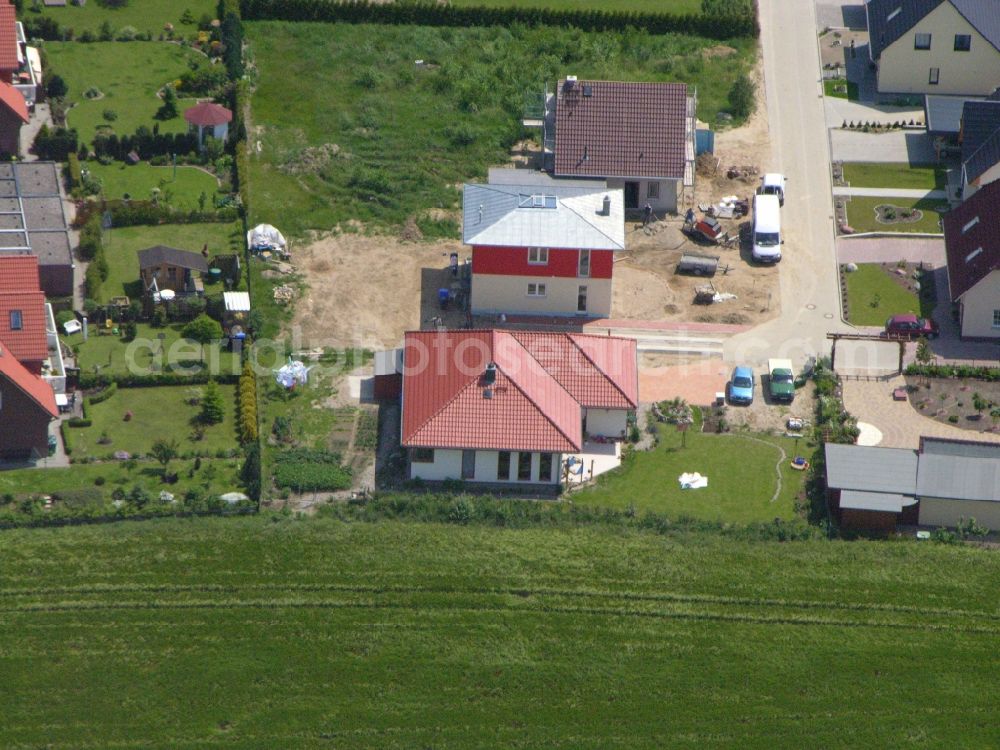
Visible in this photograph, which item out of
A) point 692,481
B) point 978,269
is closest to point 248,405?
point 692,481

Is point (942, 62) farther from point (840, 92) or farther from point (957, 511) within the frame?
point (957, 511)

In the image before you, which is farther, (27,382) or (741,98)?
(741,98)

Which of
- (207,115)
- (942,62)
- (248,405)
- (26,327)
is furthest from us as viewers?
(942,62)

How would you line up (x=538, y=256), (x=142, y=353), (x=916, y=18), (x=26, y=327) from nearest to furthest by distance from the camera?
(x=26, y=327)
(x=142, y=353)
(x=538, y=256)
(x=916, y=18)

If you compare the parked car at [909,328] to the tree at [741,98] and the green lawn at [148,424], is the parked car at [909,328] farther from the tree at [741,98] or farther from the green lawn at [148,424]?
the green lawn at [148,424]

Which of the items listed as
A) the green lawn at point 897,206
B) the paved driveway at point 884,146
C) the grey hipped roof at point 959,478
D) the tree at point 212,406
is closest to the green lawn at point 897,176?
the paved driveway at point 884,146

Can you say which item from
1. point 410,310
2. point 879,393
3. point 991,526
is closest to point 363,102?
point 410,310

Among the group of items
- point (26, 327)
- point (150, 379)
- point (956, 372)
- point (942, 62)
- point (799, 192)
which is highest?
point (942, 62)
